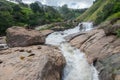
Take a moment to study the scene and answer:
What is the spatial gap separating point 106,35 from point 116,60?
10.9 m

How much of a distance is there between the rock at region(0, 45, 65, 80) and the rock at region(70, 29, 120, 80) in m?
5.41

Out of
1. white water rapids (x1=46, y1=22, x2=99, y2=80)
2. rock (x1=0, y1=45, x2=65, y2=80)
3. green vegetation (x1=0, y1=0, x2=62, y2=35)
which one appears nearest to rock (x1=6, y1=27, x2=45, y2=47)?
white water rapids (x1=46, y1=22, x2=99, y2=80)

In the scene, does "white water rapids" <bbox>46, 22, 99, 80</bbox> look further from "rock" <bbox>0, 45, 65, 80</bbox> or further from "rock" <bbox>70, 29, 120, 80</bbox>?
"rock" <bbox>0, 45, 65, 80</bbox>

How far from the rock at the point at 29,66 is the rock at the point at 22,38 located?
870 cm

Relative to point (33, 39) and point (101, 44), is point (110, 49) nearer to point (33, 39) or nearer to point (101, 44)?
point (101, 44)

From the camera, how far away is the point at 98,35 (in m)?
43.1

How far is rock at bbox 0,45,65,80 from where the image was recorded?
25.3 metres

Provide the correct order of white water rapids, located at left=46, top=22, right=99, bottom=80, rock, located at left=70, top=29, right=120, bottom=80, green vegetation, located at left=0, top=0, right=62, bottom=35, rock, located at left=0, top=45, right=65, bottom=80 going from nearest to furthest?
rock, located at left=0, top=45, right=65, bottom=80
rock, located at left=70, top=29, right=120, bottom=80
white water rapids, located at left=46, top=22, right=99, bottom=80
green vegetation, located at left=0, top=0, right=62, bottom=35

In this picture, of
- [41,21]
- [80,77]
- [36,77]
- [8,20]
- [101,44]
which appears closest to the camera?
[36,77]

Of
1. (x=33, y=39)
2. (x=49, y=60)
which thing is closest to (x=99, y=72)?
(x=49, y=60)

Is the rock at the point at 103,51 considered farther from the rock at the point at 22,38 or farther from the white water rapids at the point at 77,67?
the rock at the point at 22,38

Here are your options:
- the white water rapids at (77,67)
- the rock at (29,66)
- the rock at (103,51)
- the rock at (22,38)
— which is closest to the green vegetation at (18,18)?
the rock at (22,38)

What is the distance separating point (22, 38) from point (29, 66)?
53.0ft

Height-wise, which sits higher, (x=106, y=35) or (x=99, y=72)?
(x=106, y=35)
